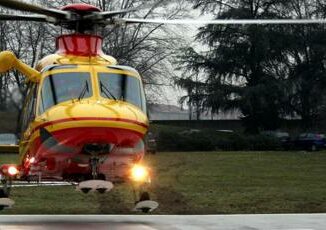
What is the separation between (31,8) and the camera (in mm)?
10695

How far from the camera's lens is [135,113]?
11.4 m

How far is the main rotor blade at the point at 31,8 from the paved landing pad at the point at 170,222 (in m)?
3.74

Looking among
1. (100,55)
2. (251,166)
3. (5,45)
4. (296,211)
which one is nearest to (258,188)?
(296,211)

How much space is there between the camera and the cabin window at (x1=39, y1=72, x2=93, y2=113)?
1159cm

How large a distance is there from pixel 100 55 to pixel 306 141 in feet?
138

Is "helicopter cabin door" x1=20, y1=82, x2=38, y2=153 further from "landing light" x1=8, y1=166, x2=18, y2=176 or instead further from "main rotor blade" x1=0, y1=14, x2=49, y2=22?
"main rotor blade" x1=0, y1=14, x2=49, y2=22

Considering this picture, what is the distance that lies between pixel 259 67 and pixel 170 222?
150 ft

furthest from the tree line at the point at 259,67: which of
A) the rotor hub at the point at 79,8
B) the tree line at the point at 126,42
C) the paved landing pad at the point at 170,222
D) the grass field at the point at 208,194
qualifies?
the rotor hub at the point at 79,8

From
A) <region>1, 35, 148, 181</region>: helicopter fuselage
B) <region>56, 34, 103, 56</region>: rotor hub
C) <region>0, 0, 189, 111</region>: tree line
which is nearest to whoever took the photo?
<region>1, 35, 148, 181</region>: helicopter fuselage

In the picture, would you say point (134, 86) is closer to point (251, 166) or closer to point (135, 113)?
point (135, 113)

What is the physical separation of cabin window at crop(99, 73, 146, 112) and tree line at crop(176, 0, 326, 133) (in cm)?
4332

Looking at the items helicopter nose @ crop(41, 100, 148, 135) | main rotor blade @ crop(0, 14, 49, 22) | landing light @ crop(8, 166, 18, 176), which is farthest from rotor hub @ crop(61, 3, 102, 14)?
landing light @ crop(8, 166, 18, 176)

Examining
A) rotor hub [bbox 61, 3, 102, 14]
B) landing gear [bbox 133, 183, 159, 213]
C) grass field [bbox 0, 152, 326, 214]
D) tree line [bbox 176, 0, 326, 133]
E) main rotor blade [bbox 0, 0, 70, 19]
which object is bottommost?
grass field [bbox 0, 152, 326, 214]

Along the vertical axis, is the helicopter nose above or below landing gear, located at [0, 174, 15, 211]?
above
